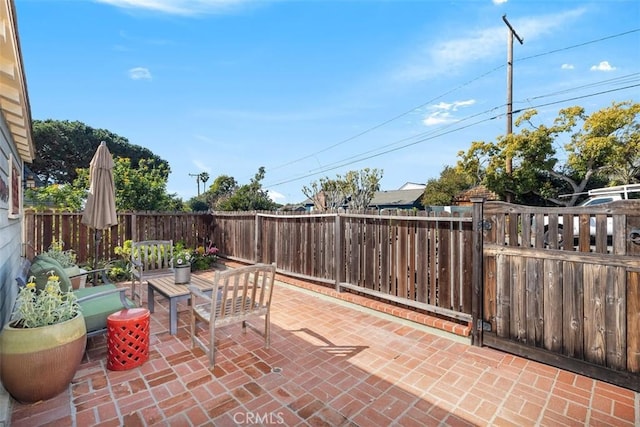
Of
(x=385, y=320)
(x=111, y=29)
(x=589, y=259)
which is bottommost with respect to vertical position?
(x=385, y=320)

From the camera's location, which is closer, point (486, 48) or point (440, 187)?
point (486, 48)

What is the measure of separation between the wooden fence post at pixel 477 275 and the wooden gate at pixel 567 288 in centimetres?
4

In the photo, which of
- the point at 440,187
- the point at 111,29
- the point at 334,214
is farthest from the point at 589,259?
the point at 440,187

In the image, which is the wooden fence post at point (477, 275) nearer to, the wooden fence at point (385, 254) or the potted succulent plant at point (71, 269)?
the wooden fence at point (385, 254)

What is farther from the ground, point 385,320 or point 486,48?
point 486,48

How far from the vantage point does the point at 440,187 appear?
2502cm

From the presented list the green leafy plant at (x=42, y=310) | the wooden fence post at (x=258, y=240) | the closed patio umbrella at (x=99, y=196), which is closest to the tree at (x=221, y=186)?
the wooden fence post at (x=258, y=240)

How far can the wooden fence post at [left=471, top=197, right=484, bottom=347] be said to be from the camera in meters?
3.29

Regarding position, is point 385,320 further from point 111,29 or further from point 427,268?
point 111,29

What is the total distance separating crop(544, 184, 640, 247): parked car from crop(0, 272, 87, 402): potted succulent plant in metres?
4.50

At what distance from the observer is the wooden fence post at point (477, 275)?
329 cm

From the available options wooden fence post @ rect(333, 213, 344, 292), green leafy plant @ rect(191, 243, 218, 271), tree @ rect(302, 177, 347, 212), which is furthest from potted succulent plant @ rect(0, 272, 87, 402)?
tree @ rect(302, 177, 347, 212)

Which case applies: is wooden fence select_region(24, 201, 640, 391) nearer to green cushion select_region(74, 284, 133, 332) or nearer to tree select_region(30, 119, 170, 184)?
green cushion select_region(74, 284, 133, 332)

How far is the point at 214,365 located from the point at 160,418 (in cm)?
77
